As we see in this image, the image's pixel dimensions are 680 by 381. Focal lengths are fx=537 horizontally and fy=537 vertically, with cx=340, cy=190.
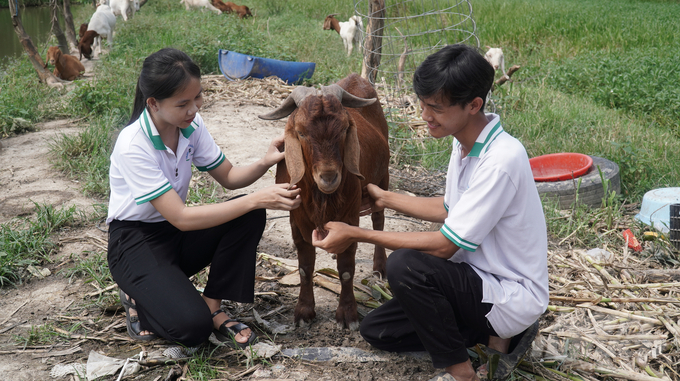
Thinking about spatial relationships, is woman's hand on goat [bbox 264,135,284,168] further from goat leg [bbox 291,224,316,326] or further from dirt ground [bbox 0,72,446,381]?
dirt ground [bbox 0,72,446,381]

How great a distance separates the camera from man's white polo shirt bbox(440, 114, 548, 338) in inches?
102

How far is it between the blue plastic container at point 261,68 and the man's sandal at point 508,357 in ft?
23.2

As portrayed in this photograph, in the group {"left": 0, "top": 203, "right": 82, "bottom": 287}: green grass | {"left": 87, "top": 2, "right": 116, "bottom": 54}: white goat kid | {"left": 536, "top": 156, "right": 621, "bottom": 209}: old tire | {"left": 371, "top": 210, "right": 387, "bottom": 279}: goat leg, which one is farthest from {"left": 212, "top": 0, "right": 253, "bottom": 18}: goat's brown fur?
{"left": 371, "top": 210, "right": 387, "bottom": 279}: goat leg

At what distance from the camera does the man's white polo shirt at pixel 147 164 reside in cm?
305

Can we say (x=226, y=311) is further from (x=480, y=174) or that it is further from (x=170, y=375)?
(x=480, y=174)

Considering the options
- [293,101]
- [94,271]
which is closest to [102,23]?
[94,271]

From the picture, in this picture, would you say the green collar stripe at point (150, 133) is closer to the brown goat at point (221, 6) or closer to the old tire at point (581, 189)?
the old tire at point (581, 189)

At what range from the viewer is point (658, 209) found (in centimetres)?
478

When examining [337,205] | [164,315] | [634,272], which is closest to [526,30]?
[634,272]

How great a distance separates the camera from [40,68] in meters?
9.75

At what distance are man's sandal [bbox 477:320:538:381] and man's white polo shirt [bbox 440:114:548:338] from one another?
0.52 feet

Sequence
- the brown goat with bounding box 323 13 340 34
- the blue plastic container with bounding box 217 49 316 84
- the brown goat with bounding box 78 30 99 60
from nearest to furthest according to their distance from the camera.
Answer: the blue plastic container with bounding box 217 49 316 84 < the brown goat with bounding box 78 30 99 60 < the brown goat with bounding box 323 13 340 34

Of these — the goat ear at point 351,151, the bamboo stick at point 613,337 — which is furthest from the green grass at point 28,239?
the bamboo stick at point 613,337

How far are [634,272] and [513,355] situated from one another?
1.73 metres
